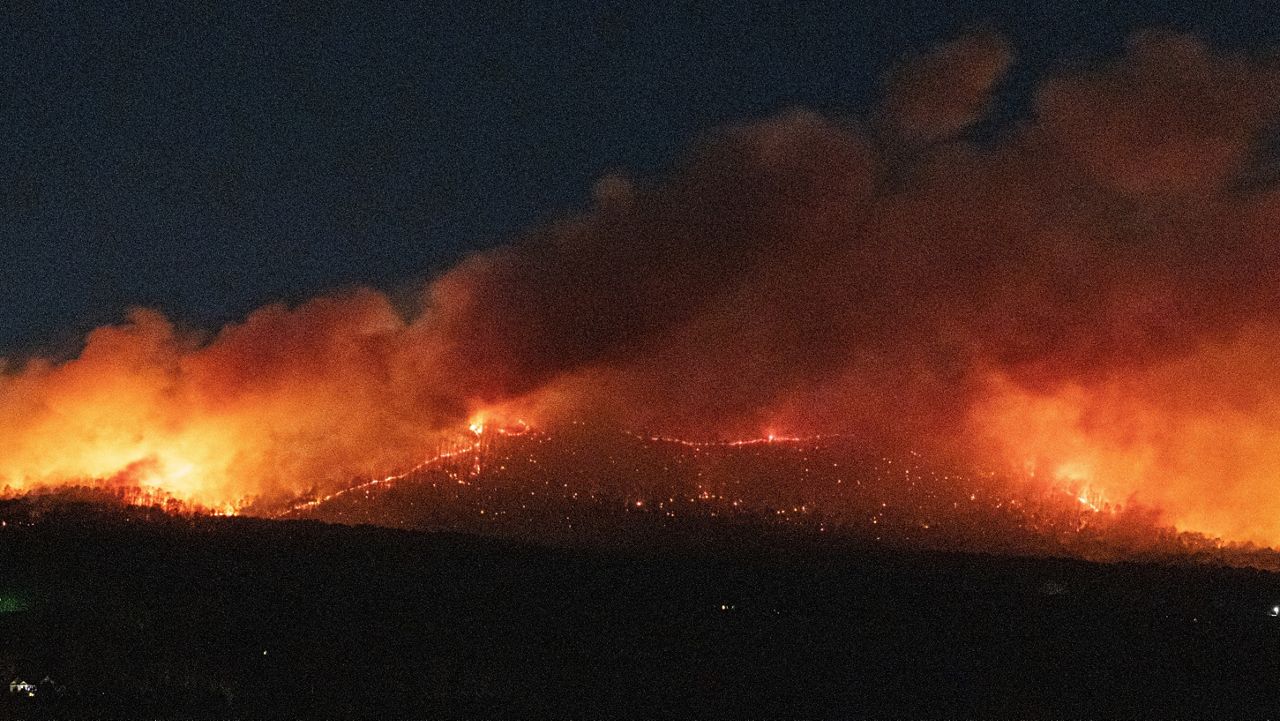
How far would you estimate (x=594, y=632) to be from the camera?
11055 millimetres

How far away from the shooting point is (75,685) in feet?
30.3

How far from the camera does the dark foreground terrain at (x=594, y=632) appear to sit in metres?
9.49

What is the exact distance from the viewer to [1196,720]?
32.3 ft

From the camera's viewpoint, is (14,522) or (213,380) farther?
(213,380)

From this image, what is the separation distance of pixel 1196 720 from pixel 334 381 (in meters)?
15.2

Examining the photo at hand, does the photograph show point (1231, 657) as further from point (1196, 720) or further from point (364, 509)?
point (364, 509)

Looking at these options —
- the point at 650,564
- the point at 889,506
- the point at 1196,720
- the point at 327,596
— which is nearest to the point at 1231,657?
the point at 1196,720

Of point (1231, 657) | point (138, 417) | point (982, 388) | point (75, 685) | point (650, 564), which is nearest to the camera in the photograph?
point (75, 685)

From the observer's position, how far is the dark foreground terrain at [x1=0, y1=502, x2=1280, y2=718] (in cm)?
949

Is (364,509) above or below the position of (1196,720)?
above

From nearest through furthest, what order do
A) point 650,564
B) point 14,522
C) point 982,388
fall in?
point 650,564 < point 14,522 < point 982,388

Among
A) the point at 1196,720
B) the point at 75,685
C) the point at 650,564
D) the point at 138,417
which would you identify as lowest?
the point at 1196,720

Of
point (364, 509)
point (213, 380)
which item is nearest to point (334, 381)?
point (213, 380)

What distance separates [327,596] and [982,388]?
46.2 ft
